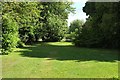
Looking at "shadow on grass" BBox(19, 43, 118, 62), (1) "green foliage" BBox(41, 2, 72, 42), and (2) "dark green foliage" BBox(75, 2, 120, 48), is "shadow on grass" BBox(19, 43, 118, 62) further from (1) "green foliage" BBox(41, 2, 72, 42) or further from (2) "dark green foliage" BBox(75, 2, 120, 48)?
(1) "green foliage" BBox(41, 2, 72, 42)

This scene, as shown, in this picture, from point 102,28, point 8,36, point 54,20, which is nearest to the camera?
point 8,36

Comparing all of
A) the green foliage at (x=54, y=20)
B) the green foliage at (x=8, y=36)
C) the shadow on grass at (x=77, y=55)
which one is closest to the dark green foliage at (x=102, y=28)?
the shadow on grass at (x=77, y=55)

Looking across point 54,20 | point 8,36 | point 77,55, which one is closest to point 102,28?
point 77,55

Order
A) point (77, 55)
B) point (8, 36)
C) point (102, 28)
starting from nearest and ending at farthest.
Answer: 1. point (77, 55)
2. point (8, 36)
3. point (102, 28)

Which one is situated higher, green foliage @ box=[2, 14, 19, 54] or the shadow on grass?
green foliage @ box=[2, 14, 19, 54]

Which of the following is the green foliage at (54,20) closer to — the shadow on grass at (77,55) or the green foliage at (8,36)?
the shadow on grass at (77,55)

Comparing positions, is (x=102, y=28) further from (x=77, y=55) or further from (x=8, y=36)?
(x=8, y=36)

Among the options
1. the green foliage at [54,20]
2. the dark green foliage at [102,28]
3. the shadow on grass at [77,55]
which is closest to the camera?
the shadow on grass at [77,55]

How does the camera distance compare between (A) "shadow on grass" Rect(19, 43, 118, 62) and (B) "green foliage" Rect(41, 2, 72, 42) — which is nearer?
(A) "shadow on grass" Rect(19, 43, 118, 62)

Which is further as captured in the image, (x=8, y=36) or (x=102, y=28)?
(x=102, y=28)

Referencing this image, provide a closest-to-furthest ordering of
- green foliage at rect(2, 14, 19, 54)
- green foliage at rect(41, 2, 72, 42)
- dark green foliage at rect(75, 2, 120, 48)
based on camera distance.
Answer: green foliage at rect(2, 14, 19, 54) < dark green foliage at rect(75, 2, 120, 48) < green foliage at rect(41, 2, 72, 42)

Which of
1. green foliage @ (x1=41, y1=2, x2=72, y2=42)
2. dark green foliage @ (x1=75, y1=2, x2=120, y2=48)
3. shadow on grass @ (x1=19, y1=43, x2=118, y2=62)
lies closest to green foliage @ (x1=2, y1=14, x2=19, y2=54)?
shadow on grass @ (x1=19, y1=43, x2=118, y2=62)

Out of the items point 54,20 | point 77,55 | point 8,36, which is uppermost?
point 54,20

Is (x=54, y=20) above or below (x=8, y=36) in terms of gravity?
above
